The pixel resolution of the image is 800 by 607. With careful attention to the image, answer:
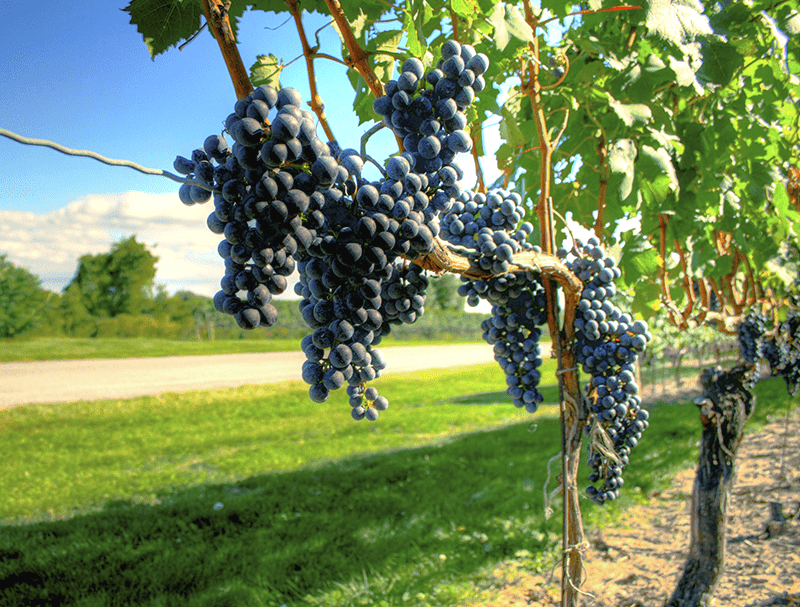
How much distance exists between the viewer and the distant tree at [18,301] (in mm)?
32188

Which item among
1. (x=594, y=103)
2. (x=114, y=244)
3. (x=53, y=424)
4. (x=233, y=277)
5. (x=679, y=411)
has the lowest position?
(x=679, y=411)

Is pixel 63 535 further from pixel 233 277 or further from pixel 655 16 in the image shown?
pixel 655 16

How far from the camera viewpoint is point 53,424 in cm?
991

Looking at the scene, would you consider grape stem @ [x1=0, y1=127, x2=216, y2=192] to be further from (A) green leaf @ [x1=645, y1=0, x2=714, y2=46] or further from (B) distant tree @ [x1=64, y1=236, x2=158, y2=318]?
(B) distant tree @ [x1=64, y1=236, x2=158, y2=318]

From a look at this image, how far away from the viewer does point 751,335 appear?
4867mm

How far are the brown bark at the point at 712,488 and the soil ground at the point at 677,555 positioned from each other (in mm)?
236

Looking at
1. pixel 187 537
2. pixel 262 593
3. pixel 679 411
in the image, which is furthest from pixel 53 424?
pixel 679 411

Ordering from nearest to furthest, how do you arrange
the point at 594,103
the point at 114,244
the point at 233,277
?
1. the point at 233,277
2. the point at 594,103
3. the point at 114,244

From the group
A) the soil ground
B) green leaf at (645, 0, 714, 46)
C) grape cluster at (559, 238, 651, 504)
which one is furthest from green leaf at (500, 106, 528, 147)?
the soil ground

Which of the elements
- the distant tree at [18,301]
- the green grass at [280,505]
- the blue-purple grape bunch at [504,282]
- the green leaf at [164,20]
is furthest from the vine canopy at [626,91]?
the distant tree at [18,301]

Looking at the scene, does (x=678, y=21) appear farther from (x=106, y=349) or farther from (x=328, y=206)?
(x=106, y=349)

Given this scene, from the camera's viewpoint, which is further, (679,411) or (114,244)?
(114,244)

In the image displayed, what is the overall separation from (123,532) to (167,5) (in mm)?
5210

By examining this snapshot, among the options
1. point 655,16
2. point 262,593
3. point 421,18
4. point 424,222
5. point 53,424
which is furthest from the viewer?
point 53,424
